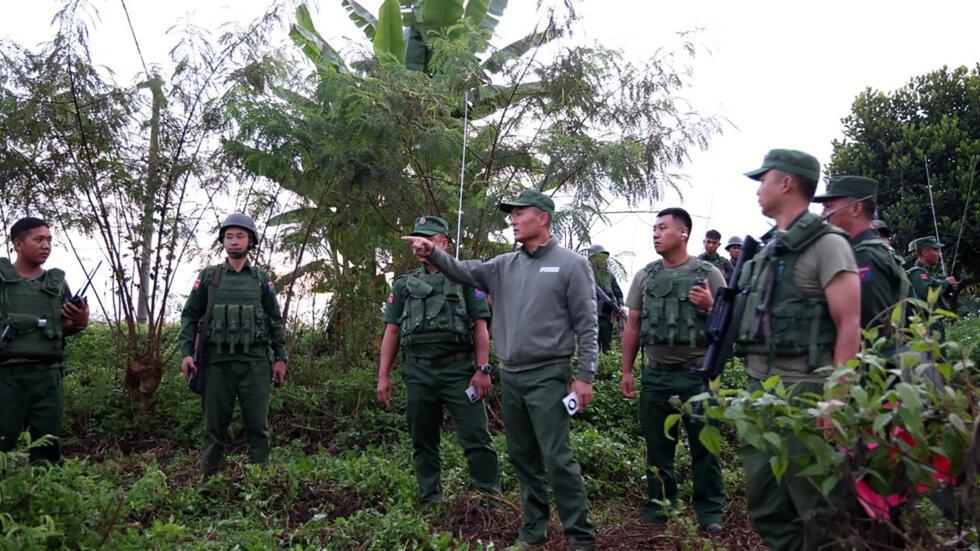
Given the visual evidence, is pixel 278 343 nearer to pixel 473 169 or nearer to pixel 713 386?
pixel 473 169

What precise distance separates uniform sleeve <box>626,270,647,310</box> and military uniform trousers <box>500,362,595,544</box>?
1.08 meters

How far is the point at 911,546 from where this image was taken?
2.26 metres

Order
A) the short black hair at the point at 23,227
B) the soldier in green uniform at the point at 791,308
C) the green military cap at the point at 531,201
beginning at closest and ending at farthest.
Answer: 1. the soldier in green uniform at the point at 791,308
2. the green military cap at the point at 531,201
3. the short black hair at the point at 23,227

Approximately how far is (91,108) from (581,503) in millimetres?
6213

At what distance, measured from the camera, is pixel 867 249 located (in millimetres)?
4215

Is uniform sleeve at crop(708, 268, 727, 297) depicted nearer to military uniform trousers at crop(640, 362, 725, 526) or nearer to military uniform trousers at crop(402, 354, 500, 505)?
military uniform trousers at crop(640, 362, 725, 526)

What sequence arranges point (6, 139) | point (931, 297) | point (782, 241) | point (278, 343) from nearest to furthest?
1. point (931, 297)
2. point (782, 241)
3. point (278, 343)
4. point (6, 139)

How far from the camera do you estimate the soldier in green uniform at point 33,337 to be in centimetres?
545

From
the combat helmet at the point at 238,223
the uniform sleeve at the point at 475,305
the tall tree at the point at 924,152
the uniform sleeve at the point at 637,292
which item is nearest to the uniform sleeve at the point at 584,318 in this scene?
the uniform sleeve at the point at 637,292

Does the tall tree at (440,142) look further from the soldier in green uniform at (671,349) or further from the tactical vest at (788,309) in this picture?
the tactical vest at (788,309)

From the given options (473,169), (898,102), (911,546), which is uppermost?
(898,102)

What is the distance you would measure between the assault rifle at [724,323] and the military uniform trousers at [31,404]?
420cm

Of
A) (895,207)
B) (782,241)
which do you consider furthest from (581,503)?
(895,207)

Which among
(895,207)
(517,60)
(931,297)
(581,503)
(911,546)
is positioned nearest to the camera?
(911,546)
